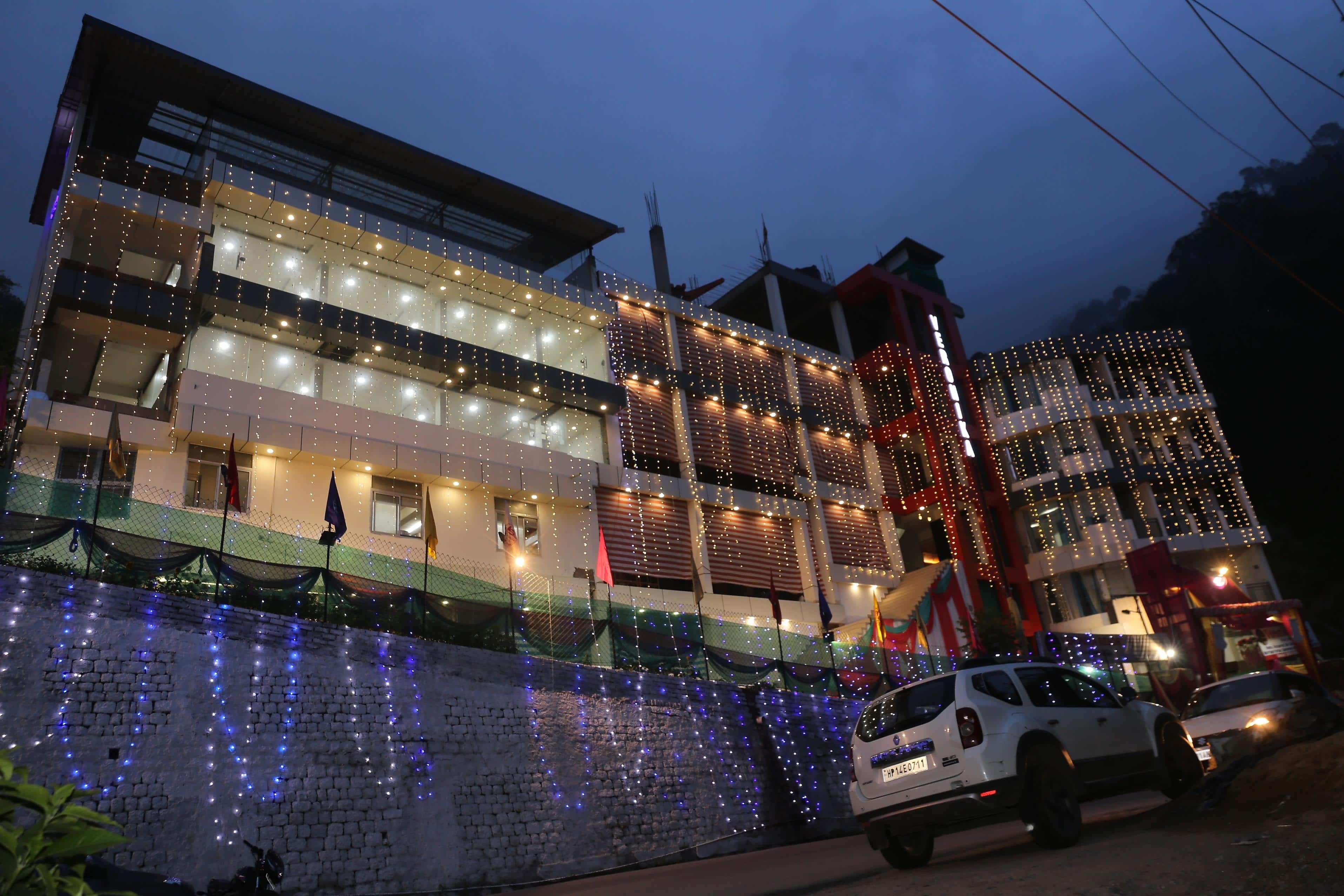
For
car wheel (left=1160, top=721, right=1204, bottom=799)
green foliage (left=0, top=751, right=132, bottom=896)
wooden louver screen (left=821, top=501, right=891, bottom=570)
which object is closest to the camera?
green foliage (left=0, top=751, right=132, bottom=896)

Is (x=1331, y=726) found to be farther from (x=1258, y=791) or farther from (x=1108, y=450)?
(x=1108, y=450)

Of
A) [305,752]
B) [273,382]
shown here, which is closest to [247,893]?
[305,752]

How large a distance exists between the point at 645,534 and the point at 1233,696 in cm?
1726

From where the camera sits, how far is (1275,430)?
4822cm

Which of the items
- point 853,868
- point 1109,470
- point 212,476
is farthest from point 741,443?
point 853,868

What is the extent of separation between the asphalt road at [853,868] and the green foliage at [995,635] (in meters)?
15.8

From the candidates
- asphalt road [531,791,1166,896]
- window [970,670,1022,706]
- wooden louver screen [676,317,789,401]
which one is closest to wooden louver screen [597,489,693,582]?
wooden louver screen [676,317,789,401]

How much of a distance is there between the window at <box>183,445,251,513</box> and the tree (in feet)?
146

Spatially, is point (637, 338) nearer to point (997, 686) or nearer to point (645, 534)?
point (645, 534)

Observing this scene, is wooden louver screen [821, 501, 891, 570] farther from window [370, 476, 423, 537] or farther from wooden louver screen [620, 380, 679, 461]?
window [370, 476, 423, 537]

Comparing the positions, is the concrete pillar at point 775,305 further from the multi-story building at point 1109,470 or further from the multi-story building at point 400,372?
the multi-story building at point 1109,470

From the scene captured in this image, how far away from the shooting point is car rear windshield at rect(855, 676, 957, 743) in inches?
302

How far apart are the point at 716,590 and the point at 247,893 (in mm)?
20048

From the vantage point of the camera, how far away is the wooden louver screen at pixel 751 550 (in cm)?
2855
